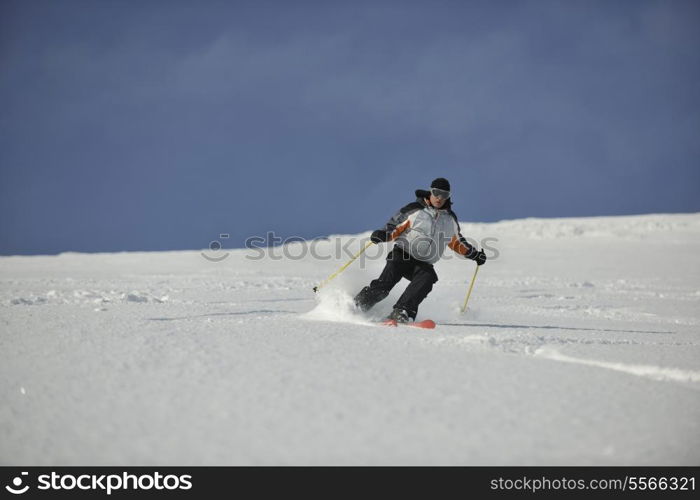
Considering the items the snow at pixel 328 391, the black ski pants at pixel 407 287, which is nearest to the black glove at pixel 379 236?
the black ski pants at pixel 407 287

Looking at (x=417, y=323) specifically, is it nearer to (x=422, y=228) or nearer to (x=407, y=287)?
(x=407, y=287)

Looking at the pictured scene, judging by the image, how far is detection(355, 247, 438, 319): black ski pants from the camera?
18.0 ft

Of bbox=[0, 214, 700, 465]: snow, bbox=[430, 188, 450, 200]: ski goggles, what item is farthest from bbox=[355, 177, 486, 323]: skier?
bbox=[0, 214, 700, 465]: snow

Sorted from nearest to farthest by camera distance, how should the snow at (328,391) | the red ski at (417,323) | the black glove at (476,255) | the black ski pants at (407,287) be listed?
the snow at (328,391) < the red ski at (417,323) < the black ski pants at (407,287) < the black glove at (476,255)

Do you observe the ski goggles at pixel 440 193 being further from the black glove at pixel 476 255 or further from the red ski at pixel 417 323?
the red ski at pixel 417 323

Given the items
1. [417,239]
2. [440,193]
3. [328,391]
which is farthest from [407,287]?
[328,391]

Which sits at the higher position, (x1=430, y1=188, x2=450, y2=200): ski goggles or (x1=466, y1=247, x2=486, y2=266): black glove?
(x1=430, y1=188, x2=450, y2=200): ski goggles

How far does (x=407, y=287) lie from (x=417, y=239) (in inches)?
21.4

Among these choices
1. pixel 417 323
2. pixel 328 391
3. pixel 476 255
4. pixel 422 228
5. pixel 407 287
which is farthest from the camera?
pixel 476 255

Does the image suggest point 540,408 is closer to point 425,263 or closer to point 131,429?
point 131,429

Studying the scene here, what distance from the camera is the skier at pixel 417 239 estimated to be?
223 inches

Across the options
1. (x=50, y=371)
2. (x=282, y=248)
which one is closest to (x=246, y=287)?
(x=50, y=371)

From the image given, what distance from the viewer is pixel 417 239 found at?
581 cm

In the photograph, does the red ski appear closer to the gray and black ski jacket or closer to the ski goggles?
the gray and black ski jacket
